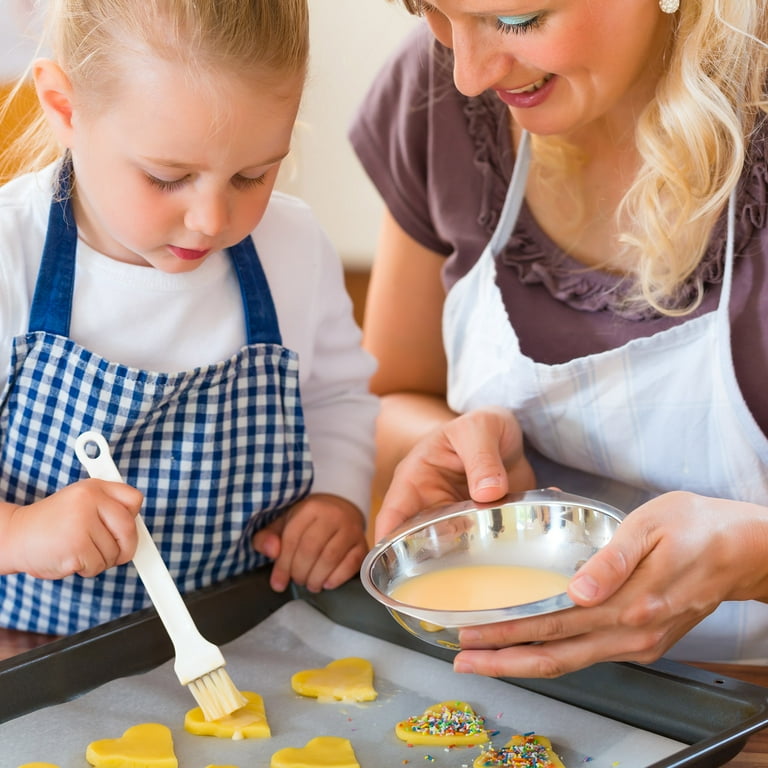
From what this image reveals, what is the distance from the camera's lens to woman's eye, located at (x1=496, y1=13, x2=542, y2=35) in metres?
1.00

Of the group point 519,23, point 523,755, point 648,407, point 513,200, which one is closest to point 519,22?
point 519,23

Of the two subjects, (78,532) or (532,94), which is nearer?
(78,532)

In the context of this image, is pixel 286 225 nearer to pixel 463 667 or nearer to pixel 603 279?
pixel 603 279

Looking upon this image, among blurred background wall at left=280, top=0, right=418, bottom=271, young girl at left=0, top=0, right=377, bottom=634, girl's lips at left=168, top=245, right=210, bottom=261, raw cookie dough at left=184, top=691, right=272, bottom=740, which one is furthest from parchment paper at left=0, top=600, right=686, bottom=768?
blurred background wall at left=280, top=0, right=418, bottom=271

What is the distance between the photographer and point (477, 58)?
1.04 meters

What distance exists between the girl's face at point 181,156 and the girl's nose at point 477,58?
0.51ft

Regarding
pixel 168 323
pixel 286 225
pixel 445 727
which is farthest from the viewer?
pixel 286 225

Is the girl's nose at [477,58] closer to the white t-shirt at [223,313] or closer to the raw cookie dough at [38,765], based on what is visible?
the white t-shirt at [223,313]

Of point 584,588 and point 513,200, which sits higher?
point 513,200

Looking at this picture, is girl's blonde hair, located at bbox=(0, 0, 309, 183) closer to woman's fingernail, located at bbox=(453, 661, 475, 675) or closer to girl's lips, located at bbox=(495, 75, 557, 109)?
girl's lips, located at bbox=(495, 75, 557, 109)

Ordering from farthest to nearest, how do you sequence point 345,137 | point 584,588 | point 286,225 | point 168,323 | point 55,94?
point 345,137
point 286,225
point 168,323
point 55,94
point 584,588

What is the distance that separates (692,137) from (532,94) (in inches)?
6.7

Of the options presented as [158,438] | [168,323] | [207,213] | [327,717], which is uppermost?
[207,213]

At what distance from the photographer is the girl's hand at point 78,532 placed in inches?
37.1
